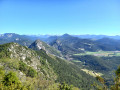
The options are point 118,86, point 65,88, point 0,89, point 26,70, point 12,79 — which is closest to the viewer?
point 118,86

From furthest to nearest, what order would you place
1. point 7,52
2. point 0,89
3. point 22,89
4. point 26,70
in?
point 7,52, point 26,70, point 22,89, point 0,89

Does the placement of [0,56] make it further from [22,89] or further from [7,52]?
[22,89]

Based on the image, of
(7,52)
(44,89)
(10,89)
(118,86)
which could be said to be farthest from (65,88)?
(7,52)

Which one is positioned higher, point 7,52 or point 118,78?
point 118,78

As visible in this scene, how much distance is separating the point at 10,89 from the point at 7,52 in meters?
141

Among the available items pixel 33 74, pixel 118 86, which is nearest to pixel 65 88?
pixel 118 86

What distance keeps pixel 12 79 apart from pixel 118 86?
55954mm

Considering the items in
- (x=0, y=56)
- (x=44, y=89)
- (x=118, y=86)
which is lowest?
(x=44, y=89)

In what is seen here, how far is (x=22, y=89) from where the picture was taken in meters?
46.4

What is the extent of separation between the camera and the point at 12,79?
185ft

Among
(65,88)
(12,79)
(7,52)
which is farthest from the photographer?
(7,52)

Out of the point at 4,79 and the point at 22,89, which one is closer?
the point at 22,89

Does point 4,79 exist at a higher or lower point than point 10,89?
lower

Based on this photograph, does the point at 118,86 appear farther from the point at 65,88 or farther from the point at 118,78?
the point at 65,88
